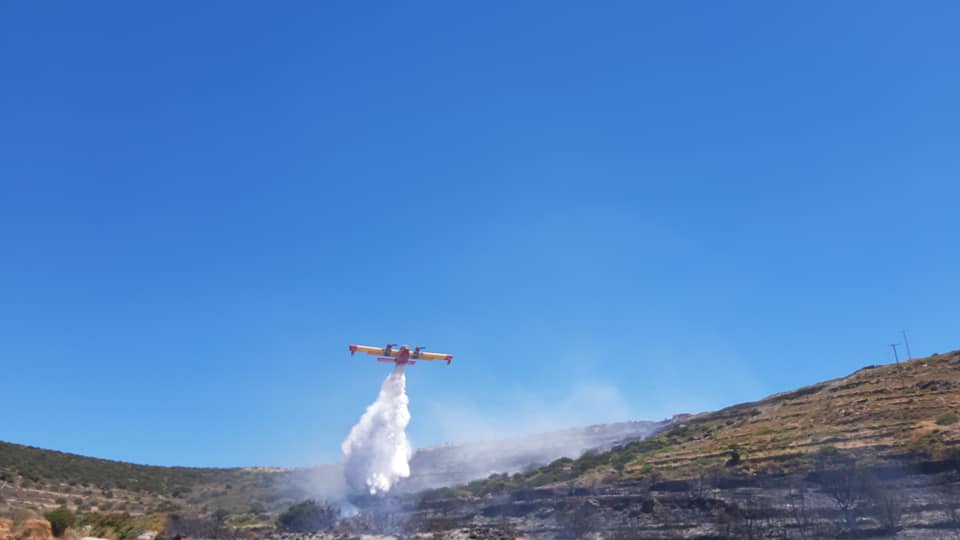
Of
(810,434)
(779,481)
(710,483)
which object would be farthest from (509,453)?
(779,481)

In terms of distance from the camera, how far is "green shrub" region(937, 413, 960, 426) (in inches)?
2486

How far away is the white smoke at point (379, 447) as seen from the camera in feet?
315

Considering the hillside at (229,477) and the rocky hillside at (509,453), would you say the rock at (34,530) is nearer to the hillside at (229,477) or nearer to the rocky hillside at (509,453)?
the hillside at (229,477)

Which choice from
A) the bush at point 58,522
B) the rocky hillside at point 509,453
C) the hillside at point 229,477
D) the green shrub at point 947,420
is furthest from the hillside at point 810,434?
the bush at point 58,522

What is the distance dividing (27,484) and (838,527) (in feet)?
255

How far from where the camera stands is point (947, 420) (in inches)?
2506

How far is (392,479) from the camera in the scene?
99812mm

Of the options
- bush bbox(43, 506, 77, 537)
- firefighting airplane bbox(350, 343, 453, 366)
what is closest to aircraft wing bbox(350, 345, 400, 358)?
firefighting airplane bbox(350, 343, 453, 366)

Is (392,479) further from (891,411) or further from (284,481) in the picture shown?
(891,411)

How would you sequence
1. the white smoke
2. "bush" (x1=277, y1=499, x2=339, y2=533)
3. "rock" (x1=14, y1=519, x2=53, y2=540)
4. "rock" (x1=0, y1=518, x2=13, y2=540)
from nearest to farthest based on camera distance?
1. "rock" (x1=0, y1=518, x2=13, y2=540)
2. "rock" (x1=14, y1=519, x2=53, y2=540)
3. "bush" (x1=277, y1=499, x2=339, y2=533)
4. the white smoke

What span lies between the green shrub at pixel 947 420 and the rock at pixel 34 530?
224 feet

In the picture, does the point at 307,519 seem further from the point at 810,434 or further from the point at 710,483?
the point at 810,434

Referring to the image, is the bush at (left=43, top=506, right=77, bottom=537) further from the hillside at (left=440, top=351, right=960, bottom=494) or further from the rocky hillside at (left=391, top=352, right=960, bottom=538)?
the hillside at (left=440, top=351, right=960, bottom=494)

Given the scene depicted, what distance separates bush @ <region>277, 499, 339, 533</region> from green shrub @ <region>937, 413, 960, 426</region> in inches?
2448
